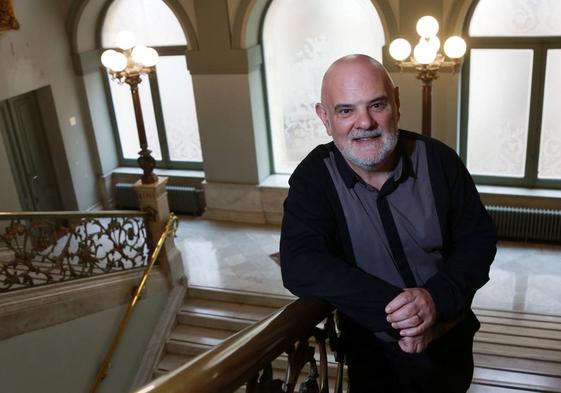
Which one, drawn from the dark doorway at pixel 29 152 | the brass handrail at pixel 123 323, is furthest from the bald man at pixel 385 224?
the dark doorway at pixel 29 152

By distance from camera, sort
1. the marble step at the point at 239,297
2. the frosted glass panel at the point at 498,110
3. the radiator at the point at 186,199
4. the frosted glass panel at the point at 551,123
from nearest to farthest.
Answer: the marble step at the point at 239,297 → the frosted glass panel at the point at 551,123 → the frosted glass panel at the point at 498,110 → the radiator at the point at 186,199

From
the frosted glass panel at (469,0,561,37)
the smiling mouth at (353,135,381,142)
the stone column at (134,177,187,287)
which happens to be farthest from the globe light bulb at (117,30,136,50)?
the smiling mouth at (353,135,381,142)

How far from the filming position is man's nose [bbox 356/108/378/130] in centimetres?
197

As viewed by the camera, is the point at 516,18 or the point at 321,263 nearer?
the point at 321,263

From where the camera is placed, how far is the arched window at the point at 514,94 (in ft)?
27.9

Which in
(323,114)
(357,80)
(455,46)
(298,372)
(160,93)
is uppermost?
(357,80)

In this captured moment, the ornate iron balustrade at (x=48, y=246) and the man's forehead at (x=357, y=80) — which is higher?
the man's forehead at (x=357, y=80)

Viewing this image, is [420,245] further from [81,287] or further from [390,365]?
[81,287]

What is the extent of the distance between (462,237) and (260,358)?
97cm

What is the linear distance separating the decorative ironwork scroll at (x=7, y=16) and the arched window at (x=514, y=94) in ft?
22.0

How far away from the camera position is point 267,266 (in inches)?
351

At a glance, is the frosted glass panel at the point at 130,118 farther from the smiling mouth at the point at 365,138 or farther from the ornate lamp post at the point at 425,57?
the smiling mouth at the point at 365,138

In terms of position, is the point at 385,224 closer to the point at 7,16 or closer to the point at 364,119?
the point at 364,119

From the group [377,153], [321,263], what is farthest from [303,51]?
[321,263]
